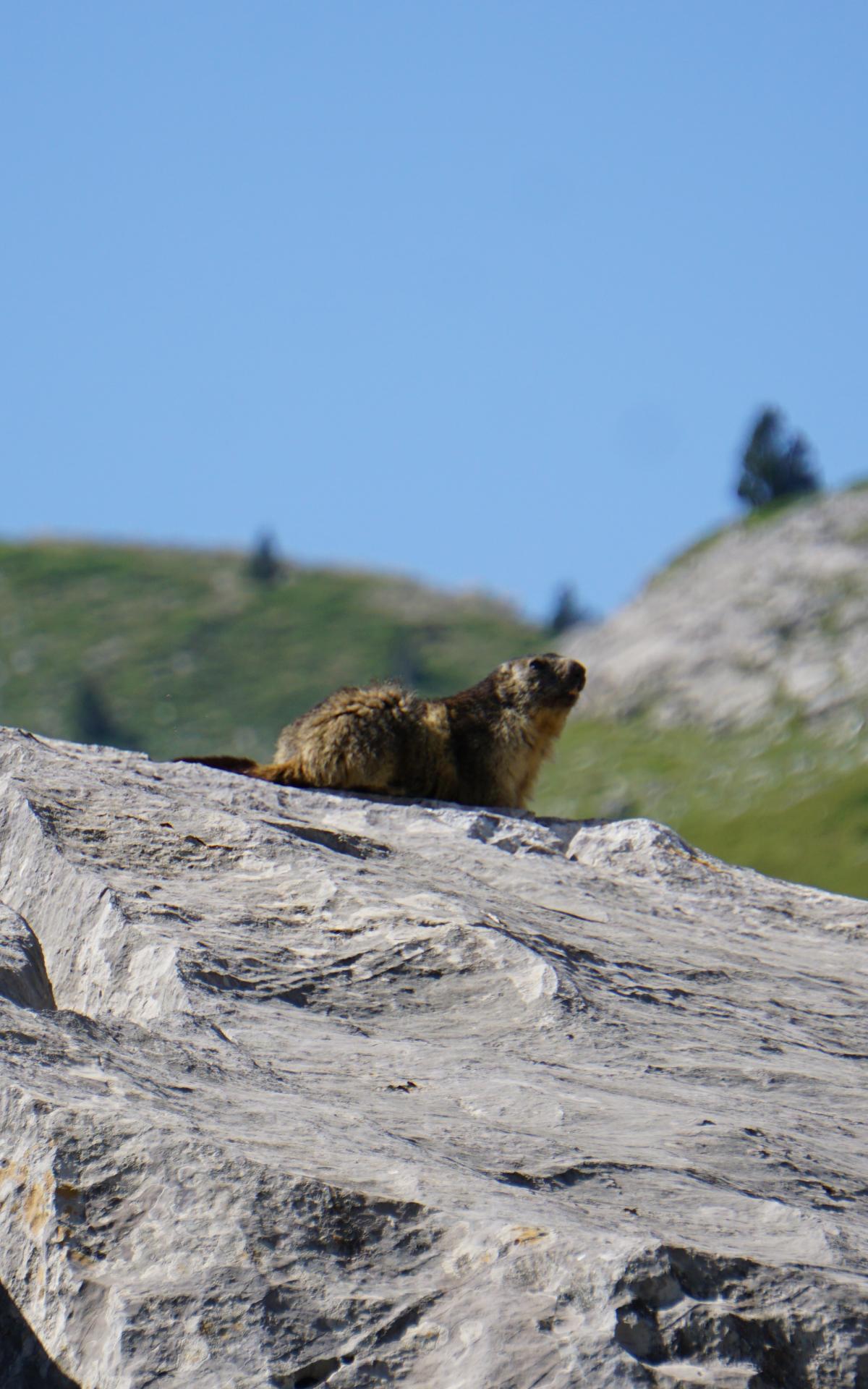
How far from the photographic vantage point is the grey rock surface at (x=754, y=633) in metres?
76.6

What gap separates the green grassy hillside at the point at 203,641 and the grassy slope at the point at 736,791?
18.3 metres

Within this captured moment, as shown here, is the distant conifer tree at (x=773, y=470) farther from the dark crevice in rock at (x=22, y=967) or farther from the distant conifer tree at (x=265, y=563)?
the dark crevice in rock at (x=22, y=967)

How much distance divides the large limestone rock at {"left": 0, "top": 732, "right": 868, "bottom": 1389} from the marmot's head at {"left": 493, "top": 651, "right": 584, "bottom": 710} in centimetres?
636

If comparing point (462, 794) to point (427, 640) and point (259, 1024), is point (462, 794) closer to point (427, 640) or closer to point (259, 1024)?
point (259, 1024)

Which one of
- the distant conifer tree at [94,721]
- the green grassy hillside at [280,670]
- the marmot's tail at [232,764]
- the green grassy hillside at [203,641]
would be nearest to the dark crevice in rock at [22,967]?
the marmot's tail at [232,764]

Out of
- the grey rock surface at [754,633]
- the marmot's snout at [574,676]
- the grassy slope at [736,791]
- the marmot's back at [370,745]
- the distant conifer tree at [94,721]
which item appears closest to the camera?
the marmot's back at [370,745]

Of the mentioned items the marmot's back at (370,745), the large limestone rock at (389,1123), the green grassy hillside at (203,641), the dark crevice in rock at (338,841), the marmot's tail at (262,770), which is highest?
the green grassy hillside at (203,641)

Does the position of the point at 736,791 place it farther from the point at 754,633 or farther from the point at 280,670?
the point at 280,670

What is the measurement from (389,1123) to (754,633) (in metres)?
78.1

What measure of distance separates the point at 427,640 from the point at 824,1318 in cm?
9955

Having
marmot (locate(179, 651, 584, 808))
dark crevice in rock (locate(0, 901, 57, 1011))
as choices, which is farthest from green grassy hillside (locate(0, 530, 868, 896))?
dark crevice in rock (locate(0, 901, 57, 1011))

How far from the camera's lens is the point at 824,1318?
4.02 meters

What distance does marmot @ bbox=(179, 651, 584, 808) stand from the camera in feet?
41.6

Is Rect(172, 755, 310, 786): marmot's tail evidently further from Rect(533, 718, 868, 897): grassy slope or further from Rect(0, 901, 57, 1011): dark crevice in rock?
Rect(533, 718, 868, 897): grassy slope
